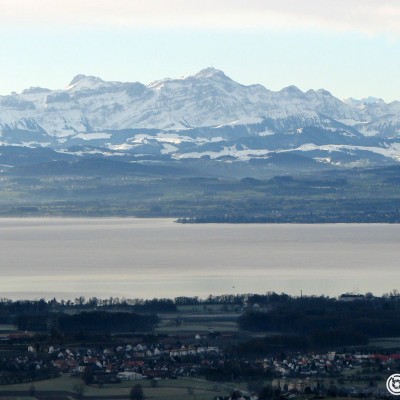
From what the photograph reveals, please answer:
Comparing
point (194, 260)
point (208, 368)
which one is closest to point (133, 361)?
point (208, 368)

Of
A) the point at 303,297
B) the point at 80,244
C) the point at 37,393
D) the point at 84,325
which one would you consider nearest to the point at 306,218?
the point at 80,244

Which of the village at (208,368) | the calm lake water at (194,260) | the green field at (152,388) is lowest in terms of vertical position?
the green field at (152,388)

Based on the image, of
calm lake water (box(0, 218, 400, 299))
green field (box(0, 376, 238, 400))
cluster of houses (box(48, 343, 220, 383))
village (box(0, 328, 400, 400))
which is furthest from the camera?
calm lake water (box(0, 218, 400, 299))

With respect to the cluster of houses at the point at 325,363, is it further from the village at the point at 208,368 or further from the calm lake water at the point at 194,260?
the calm lake water at the point at 194,260

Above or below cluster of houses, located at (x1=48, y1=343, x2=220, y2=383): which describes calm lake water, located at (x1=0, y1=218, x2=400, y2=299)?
above

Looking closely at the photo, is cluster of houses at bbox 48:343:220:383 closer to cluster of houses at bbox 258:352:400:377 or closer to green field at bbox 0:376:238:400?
green field at bbox 0:376:238:400

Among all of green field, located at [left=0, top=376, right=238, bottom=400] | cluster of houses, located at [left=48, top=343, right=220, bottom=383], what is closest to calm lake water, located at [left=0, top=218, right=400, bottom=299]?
cluster of houses, located at [left=48, top=343, right=220, bottom=383]

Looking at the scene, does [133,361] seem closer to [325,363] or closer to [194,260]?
[325,363]

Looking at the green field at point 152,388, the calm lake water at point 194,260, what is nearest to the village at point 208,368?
the green field at point 152,388

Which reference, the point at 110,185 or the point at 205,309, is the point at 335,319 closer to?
the point at 205,309
